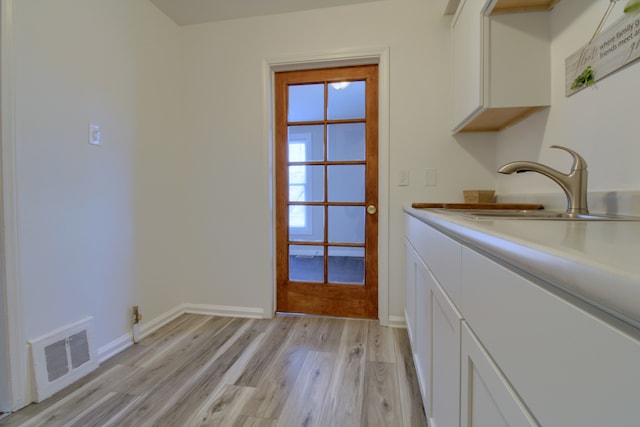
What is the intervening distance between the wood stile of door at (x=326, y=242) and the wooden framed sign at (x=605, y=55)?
1.19 metres

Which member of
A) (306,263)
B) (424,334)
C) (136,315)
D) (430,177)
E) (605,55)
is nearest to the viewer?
(605,55)

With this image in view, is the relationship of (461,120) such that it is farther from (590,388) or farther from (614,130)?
(590,388)

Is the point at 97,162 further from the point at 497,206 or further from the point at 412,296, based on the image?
the point at 497,206

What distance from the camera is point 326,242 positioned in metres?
2.28

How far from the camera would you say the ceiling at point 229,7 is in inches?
80.7

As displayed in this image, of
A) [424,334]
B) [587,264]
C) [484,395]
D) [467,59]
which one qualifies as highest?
[467,59]

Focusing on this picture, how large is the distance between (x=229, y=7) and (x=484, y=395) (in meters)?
2.64

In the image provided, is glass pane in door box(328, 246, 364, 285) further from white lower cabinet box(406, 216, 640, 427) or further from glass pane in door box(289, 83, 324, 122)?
white lower cabinet box(406, 216, 640, 427)

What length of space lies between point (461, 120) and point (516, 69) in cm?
39

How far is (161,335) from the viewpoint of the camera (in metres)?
2.00

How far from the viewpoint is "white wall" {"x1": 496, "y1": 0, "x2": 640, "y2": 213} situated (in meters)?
0.88

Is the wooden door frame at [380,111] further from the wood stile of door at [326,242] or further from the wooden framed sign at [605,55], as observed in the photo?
the wooden framed sign at [605,55]

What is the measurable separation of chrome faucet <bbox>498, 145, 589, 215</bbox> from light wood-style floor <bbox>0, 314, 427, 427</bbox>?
1.03 metres

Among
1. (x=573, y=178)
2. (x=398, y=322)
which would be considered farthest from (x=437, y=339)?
(x=398, y=322)
